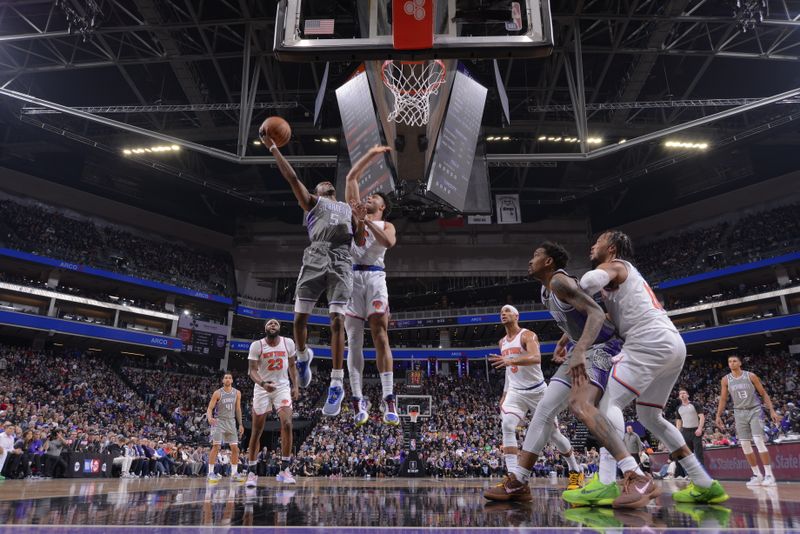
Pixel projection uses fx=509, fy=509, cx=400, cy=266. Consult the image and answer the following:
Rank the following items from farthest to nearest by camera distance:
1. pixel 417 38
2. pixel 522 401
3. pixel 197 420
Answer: pixel 197 420
pixel 522 401
pixel 417 38

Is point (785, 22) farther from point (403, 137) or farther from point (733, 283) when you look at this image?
point (733, 283)

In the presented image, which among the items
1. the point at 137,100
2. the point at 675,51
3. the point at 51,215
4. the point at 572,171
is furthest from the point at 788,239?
the point at 51,215

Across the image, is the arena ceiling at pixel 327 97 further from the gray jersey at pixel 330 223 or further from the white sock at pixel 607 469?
the white sock at pixel 607 469

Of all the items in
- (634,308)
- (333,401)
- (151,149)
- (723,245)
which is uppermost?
(151,149)

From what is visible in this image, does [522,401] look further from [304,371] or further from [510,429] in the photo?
[304,371]

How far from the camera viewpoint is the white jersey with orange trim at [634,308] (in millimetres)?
3732

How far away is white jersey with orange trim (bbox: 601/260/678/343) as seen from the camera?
12.2 feet

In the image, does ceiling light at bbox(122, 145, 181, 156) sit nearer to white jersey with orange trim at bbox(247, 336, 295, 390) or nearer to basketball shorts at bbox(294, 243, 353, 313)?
white jersey with orange trim at bbox(247, 336, 295, 390)

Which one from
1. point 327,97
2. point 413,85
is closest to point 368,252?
point 413,85

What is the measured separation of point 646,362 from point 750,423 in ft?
19.0

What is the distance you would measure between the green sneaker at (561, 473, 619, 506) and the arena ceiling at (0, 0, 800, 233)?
12264mm

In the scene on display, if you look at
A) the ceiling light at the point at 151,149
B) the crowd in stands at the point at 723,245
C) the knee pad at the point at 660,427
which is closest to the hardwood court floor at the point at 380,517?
the knee pad at the point at 660,427

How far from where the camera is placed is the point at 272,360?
7535 mm

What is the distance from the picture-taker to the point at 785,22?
14.9 m
